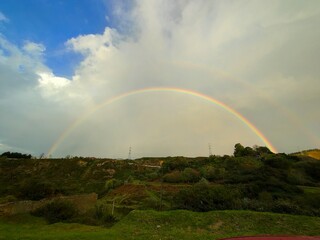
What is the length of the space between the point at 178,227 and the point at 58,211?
11.2 m

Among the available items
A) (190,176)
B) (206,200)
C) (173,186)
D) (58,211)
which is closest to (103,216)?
(58,211)

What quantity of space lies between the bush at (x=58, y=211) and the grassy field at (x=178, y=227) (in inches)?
51.0

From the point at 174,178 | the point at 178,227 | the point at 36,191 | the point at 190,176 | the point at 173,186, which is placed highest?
the point at 190,176

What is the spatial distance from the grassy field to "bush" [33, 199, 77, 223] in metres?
1.30

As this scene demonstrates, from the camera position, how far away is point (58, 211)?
2314 centimetres

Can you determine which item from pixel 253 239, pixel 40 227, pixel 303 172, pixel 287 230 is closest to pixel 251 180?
pixel 303 172

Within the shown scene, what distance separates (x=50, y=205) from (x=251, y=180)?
26148 mm

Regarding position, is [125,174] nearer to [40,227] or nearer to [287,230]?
[40,227]

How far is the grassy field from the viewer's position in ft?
53.7

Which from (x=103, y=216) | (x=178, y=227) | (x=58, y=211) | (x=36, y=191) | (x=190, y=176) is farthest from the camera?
(x=190, y=176)

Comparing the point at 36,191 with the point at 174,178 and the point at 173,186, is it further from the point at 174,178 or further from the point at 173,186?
the point at 174,178

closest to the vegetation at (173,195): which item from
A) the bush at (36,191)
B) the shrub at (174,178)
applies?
the bush at (36,191)

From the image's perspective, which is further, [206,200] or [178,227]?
[206,200]

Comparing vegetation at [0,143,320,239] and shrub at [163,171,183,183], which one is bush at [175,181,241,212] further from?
shrub at [163,171,183,183]
